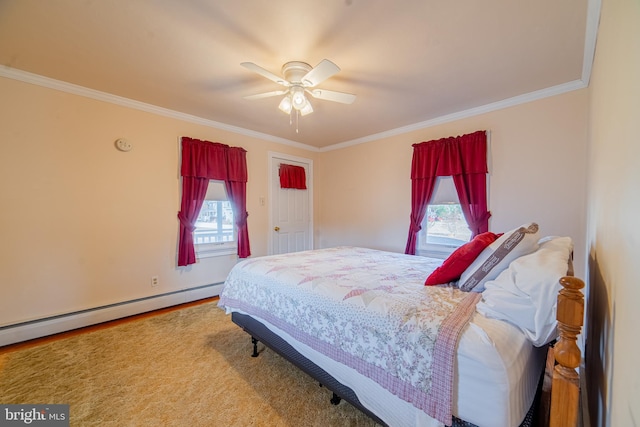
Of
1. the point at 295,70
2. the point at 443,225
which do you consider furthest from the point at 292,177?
the point at 443,225

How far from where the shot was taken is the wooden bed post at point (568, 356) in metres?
0.75

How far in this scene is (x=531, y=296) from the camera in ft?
3.49

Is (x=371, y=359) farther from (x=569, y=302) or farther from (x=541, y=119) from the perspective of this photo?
(x=541, y=119)

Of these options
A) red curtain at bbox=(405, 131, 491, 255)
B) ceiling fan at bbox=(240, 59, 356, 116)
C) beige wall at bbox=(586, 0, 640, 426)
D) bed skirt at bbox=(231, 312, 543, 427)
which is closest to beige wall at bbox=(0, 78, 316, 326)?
bed skirt at bbox=(231, 312, 543, 427)

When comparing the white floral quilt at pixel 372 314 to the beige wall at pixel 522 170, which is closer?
the white floral quilt at pixel 372 314

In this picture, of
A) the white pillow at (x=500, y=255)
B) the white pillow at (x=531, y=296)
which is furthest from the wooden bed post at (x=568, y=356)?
the white pillow at (x=500, y=255)

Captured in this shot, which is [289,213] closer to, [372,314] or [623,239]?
[372,314]

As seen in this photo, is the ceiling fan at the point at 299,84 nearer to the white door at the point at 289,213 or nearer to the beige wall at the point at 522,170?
the beige wall at the point at 522,170

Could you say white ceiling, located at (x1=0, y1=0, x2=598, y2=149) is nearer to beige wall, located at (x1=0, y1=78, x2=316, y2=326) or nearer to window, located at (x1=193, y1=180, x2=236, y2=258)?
beige wall, located at (x1=0, y1=78, x2=316, y2=326)

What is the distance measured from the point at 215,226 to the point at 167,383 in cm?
222

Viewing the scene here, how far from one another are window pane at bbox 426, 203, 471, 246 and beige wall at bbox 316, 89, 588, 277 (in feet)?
1.02

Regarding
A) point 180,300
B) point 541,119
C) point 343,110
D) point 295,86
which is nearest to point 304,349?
point 295,86

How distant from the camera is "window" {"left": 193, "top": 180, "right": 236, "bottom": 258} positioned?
3.58m

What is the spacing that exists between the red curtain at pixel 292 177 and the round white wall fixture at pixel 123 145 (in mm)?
2165
